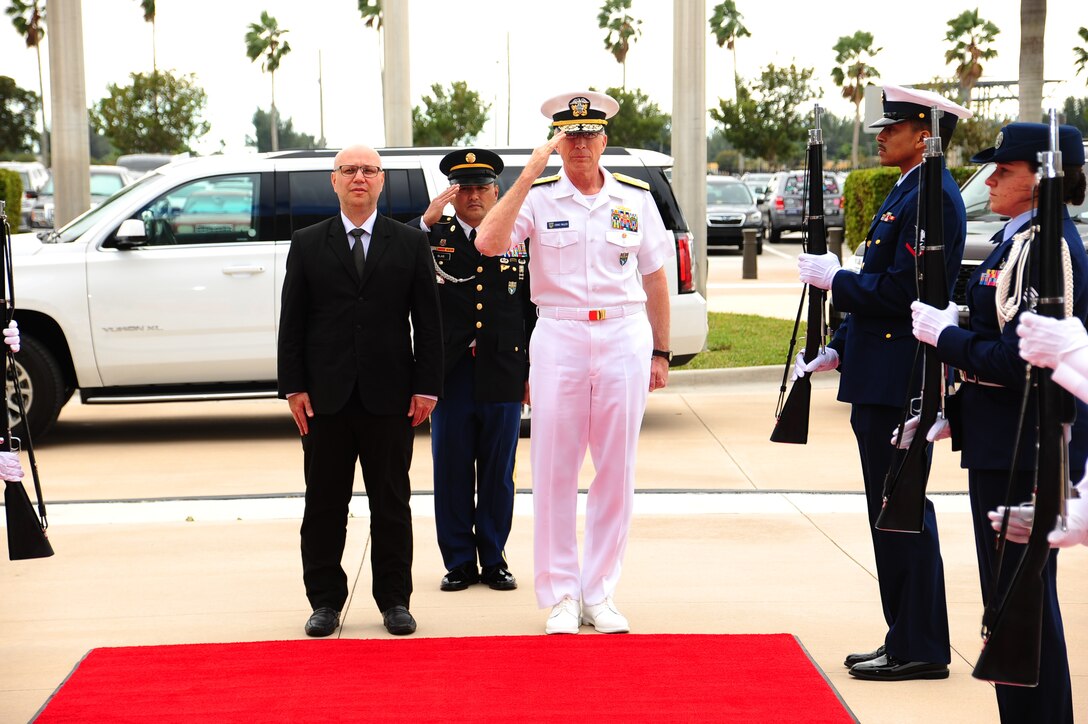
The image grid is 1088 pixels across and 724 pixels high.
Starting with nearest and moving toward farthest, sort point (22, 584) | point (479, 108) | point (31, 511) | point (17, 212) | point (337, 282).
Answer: point (31, 511)
point (337, 282)
point (22, 584)
point (17, 212)
point (479, 108)

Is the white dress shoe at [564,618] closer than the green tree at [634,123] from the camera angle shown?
Yes

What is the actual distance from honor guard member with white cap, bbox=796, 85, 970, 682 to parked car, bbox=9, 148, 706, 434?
5243 mm

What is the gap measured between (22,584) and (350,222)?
93.3 inches

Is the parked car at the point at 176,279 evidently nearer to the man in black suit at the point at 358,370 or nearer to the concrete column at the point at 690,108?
the man in black suit at the point at 358,370

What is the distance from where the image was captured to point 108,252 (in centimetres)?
981

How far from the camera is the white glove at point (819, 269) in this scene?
16.6 feet

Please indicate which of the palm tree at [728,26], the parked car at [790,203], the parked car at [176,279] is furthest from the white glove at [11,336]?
the palm tree at [728,26]

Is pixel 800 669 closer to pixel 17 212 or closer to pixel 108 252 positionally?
pixel 108 252

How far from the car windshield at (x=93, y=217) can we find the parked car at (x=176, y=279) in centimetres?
1

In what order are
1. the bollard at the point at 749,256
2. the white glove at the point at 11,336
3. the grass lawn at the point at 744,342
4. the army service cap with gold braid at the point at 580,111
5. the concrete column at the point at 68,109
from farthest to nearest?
1. the bollard at the point at 749,256
2. the concrete column at the point at 68,109
3. the grass lawn at the point at 744,342
4. the army service cap with gold braid at the point at 580,111
5. the white glove at the point at 11,336

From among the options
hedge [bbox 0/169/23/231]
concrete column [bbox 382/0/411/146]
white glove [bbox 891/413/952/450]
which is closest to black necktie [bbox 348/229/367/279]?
white glove [bbox 891/413/952/450]

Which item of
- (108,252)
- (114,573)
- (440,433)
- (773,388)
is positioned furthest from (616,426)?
(773,388)

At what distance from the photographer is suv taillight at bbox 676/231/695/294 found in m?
10.2

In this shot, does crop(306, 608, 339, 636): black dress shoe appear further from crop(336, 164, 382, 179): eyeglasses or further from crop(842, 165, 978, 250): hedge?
crop(842, 165, 978, 250): hedge
